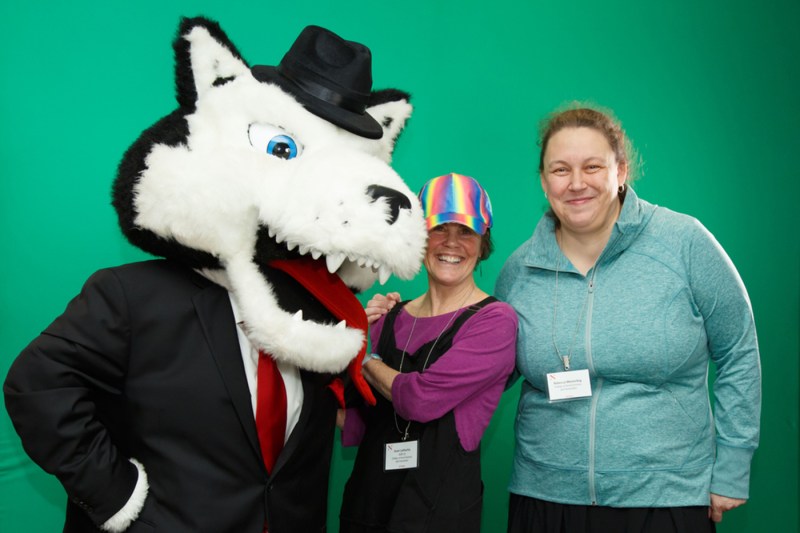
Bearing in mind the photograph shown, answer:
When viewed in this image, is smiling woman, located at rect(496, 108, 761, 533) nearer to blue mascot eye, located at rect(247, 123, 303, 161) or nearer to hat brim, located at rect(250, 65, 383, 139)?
hat brim, located at rect(250, 65, 383, 139)

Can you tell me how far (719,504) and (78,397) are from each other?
4.70ft

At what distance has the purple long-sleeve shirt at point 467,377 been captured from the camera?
62.2 inches

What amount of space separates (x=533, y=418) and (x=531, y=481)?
0.52ft

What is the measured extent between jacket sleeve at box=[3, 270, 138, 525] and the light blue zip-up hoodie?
3.21 feet

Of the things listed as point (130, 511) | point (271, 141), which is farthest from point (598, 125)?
point (130, 511)

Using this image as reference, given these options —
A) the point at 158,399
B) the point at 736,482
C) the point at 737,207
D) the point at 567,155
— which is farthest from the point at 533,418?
the point at 737,207

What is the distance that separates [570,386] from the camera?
1610mm

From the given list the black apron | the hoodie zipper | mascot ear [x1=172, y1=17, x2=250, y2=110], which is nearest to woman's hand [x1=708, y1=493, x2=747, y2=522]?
the hoodie zipper

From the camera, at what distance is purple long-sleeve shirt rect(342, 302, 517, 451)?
1.58 metres

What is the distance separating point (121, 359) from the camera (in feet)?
4.01

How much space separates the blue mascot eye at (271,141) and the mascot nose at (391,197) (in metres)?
0.20

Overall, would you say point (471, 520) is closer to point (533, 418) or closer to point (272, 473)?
point (533, 418)

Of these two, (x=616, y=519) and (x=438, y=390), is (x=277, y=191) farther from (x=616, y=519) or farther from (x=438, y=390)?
(x=616, y=519)

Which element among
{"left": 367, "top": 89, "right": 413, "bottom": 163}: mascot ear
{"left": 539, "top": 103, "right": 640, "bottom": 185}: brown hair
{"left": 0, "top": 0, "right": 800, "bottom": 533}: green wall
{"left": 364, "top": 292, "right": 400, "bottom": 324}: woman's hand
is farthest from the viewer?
{"left": 0, "top": 0, "right": 800, "bottom": 533}: green wall
